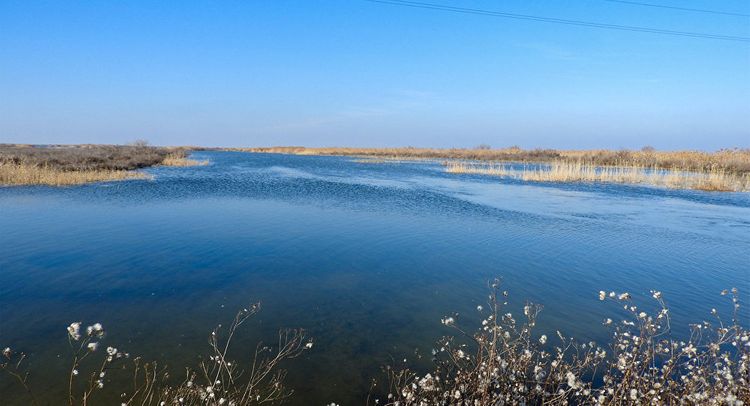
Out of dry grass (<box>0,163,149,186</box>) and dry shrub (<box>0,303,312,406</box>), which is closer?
dry shrub (<box>0,303,312,406</box>)

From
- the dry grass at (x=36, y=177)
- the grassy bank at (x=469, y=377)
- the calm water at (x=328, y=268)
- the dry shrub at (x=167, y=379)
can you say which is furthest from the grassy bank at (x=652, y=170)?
the dry shrub at (x=167, y=379)

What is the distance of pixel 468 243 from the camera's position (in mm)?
12172

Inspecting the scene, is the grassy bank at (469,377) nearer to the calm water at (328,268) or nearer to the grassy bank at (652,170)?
the calm water at (328,268)

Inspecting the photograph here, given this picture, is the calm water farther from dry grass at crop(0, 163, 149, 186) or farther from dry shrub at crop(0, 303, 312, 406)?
dry grass at crop(0, 163, 149, 186)

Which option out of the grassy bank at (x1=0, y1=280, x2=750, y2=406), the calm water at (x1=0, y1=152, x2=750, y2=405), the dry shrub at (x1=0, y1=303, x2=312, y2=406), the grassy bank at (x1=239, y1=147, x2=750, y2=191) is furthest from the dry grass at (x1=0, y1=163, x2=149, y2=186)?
the grassy bank at (x1=239, y1=147, x2=750, y2=191)

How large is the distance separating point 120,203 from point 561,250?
16109 millimetres

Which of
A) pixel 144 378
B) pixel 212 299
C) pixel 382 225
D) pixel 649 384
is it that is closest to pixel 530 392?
pixel 649 384

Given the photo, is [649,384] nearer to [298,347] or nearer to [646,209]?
[298,347]

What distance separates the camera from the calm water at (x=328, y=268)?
5945 mm

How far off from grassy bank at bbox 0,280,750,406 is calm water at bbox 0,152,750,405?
0.25m

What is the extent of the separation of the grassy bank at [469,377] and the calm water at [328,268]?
10.0 inches

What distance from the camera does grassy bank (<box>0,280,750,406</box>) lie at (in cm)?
380

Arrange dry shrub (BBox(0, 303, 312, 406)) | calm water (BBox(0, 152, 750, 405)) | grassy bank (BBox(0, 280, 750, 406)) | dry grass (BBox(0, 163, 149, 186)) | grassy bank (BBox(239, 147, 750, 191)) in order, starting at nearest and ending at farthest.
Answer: grassy bank (BBox(0, 280, 750, 406)), dry shrub (BBox(0, 303, 312, 406)), calm water (BBox(0, 152, 750, 405)), dry grass (BBox(0, 163, 149, 186)), grassy bank (BBox(239, 147, 750, 191))

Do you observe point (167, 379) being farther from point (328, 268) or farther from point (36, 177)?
point (36, 177)
